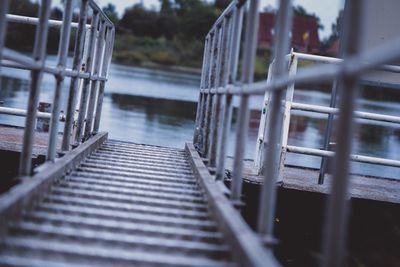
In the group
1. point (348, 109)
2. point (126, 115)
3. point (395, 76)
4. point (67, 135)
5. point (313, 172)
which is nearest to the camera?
point (348, 109)

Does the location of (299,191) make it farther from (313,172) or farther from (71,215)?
(71,215)

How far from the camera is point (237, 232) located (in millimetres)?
2633

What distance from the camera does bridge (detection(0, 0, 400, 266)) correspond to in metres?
1.78

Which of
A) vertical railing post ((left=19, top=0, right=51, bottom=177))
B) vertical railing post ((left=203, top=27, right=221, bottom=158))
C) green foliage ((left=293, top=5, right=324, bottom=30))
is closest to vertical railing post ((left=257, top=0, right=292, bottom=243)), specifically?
vertical railing post ((left=19, top=0, right=51, bottom=177))

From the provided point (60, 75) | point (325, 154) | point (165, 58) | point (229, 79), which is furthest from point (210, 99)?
point (165, 58)

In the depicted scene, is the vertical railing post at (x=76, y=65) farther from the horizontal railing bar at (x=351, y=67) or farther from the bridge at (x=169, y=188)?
the horizontal railing bar at (x=351, y=67)

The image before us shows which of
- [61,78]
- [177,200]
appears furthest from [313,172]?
[61,78]

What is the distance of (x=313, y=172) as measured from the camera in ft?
22.1

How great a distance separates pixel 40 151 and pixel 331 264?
4076 millimetres

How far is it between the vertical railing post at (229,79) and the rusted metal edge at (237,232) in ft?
0.57

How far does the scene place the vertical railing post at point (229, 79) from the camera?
12.3 ft

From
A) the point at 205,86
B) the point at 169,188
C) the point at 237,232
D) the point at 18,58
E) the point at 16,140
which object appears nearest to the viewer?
the point at 237,232

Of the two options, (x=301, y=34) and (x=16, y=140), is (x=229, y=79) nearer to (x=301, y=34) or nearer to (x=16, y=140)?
(x=16, y=140)

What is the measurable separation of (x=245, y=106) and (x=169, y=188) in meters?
1.21
